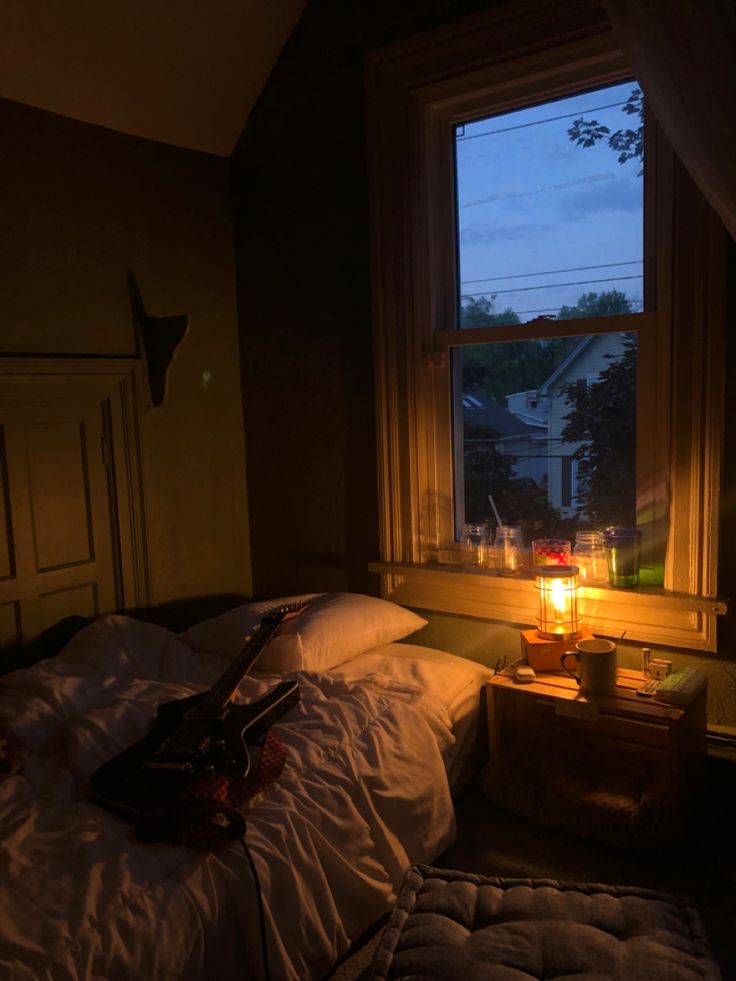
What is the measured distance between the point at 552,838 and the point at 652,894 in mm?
887

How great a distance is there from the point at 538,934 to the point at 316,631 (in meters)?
1.34

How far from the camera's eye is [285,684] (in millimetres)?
2182

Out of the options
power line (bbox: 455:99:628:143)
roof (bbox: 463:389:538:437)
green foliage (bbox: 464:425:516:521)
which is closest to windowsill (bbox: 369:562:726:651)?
green foliage (bbox: 464:425:516:521)

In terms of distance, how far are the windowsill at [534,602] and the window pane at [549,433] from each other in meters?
0.22

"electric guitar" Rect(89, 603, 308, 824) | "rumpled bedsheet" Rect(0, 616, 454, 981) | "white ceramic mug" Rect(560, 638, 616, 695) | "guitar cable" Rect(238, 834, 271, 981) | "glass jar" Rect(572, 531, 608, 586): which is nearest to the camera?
"rumpled bedsheet" Rect(0, 616, 454, 981)

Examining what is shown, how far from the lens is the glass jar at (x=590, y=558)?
104 inches

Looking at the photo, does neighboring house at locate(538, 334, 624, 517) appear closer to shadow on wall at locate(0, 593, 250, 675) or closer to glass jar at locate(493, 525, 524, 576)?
glass jar at locate(493, 525, 524, 576)

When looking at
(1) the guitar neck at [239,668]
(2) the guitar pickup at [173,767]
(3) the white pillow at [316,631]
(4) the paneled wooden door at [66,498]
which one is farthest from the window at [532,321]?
(2) the guitar pickup at [173,767]

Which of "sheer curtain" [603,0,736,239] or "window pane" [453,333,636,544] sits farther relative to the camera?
"window pane" [453,333,636,544]

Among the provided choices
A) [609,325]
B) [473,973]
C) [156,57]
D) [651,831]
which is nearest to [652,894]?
[473,973]

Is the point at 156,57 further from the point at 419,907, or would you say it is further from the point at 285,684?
the point at 419,907

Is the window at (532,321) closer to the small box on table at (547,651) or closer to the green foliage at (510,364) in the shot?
the green foliage at (510,364)

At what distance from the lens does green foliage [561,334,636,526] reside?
258 centimetres

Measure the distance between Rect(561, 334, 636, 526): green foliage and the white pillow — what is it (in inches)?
30.6
